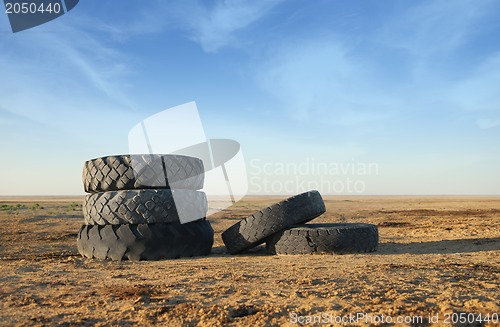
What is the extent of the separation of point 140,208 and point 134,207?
0.09m

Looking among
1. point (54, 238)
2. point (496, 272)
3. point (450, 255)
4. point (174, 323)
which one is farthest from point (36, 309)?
point (54, 238)

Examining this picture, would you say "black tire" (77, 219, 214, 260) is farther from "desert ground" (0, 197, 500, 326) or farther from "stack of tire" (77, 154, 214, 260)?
"desert ground" (0, 197, 500, 326)

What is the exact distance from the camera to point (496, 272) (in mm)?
4984

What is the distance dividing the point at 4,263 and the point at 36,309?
11.3 ft

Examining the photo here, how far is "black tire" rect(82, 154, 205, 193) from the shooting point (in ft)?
21.8

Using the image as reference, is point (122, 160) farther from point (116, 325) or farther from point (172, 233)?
point (116, 325)

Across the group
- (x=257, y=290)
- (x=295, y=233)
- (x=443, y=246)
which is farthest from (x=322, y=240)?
(x=257, y=290)

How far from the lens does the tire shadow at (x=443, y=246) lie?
23.4 ft

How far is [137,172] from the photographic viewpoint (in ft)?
21.8

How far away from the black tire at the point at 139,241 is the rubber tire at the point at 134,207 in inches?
4.0

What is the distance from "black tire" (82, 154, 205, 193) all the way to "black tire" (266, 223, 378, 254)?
1.90 meters

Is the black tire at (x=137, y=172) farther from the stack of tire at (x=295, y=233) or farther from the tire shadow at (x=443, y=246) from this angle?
the tire shadow at (x=443, y=246)

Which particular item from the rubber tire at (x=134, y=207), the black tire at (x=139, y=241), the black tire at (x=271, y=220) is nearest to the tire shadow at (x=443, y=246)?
the black tire at (x=271, y=220)

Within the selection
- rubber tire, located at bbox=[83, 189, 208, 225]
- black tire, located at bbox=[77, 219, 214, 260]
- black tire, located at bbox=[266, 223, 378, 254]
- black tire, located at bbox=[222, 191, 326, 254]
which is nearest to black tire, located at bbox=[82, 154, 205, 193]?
rubber tire, located at bbox=[83, 189, 208, 225]
